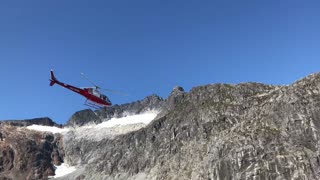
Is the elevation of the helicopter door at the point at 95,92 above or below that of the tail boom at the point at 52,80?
below

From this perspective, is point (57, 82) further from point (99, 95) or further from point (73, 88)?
point (99, 95)

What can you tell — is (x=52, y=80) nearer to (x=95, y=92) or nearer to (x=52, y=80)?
(x=52, y=80)

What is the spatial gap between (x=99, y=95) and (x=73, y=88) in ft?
37.7

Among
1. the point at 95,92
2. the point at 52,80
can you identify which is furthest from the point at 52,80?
the point at 95,92

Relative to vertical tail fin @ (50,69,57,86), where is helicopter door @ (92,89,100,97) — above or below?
below

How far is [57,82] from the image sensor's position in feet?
557

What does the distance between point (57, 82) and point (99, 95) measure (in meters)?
17.5

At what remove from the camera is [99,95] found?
161 meters

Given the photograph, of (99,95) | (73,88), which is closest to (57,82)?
(73,88)

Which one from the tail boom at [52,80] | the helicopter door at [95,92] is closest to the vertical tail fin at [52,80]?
the tail boom at [52,80]

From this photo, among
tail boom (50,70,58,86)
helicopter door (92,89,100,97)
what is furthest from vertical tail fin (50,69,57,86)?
helicopter door (92,89,100,97)

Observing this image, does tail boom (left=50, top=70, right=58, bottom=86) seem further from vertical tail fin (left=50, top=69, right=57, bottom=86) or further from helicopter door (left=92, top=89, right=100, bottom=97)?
helicopter door (left=92, top=89, right=100, bottom=97)

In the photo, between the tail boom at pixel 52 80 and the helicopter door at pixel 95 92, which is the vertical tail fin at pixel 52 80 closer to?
A: the tail boom at pixel 52 80

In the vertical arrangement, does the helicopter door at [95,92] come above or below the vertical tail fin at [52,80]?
below
